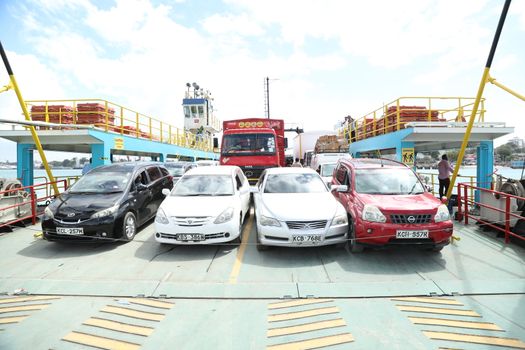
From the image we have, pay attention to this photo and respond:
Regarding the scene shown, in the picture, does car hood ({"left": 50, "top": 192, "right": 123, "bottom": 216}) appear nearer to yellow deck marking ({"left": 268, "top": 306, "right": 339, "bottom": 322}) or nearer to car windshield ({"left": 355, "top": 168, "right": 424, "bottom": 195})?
yellow deck marking ({"left": 268, "top": 306, "right": 339, "bottom": 322})

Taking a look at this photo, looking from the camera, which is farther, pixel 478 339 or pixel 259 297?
pixel 259 297

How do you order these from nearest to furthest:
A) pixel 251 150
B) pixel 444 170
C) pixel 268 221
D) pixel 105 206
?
pixel 268 221 < pixel 105 206 < pixel 444 170 < pixel 251 150

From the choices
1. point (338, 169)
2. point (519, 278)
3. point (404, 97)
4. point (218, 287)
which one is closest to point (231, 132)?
point (338, 169)

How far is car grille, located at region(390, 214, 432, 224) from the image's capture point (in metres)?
5.13

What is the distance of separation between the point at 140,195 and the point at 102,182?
35.9 inches

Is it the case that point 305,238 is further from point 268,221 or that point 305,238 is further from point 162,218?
point 162,218

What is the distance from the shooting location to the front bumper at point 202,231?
549 cm

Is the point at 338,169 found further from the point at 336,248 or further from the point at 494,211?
the point at 494,211

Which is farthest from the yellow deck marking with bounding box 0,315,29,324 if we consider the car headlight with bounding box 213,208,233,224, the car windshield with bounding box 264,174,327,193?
the car windshield with bounding box 264,174,327,193

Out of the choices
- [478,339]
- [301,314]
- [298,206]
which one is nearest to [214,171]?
[298,206]

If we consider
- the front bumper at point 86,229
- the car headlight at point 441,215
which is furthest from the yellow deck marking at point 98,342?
the car headlight at point 441,215

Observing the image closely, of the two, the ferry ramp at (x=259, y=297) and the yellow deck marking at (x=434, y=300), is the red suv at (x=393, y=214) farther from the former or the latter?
the yellow deck marking at (x=434, y=300)

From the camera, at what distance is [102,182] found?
702cm

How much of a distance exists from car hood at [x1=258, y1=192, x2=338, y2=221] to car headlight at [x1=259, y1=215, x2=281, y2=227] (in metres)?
0.07
